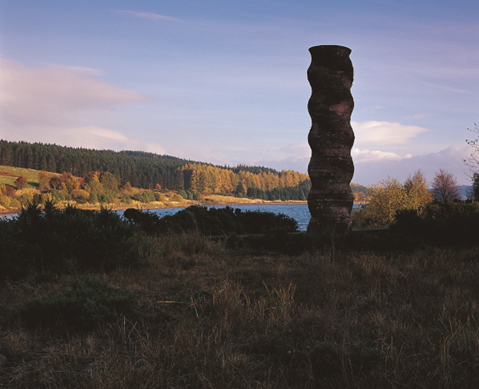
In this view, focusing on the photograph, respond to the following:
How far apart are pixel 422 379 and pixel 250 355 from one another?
149 cm

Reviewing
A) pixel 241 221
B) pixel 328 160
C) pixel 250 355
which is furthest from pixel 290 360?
pixel 241 221

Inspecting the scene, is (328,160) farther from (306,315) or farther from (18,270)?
(18,270)

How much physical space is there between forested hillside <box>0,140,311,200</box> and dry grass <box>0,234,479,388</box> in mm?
116265

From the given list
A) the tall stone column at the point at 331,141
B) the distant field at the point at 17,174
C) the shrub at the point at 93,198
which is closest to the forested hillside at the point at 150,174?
the distant field at the point at 17,174

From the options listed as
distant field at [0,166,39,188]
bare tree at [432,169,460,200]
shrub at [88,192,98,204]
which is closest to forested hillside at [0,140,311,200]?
distant field at [0,166,39,188]

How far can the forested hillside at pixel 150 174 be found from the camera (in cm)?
12112

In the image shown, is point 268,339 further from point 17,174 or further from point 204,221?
point 17,174

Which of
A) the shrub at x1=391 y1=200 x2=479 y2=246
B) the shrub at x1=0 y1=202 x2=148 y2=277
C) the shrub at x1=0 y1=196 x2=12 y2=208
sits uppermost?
the shrub at x1=391 y1=200 x2=479 y2=246

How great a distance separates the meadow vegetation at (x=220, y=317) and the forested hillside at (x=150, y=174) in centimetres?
11411

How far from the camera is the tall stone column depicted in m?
10.6

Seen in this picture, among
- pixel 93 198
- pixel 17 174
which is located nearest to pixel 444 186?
pixel 93 198

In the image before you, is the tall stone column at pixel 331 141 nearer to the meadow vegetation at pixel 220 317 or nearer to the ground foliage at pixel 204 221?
the ground foliage at pixel 204 221

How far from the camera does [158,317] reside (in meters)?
4.74

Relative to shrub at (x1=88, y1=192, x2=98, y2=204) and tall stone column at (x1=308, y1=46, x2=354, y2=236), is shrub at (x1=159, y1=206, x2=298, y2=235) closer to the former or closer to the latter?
tall stone column at (x1=308, y1=46, x2=354, y2=236)
